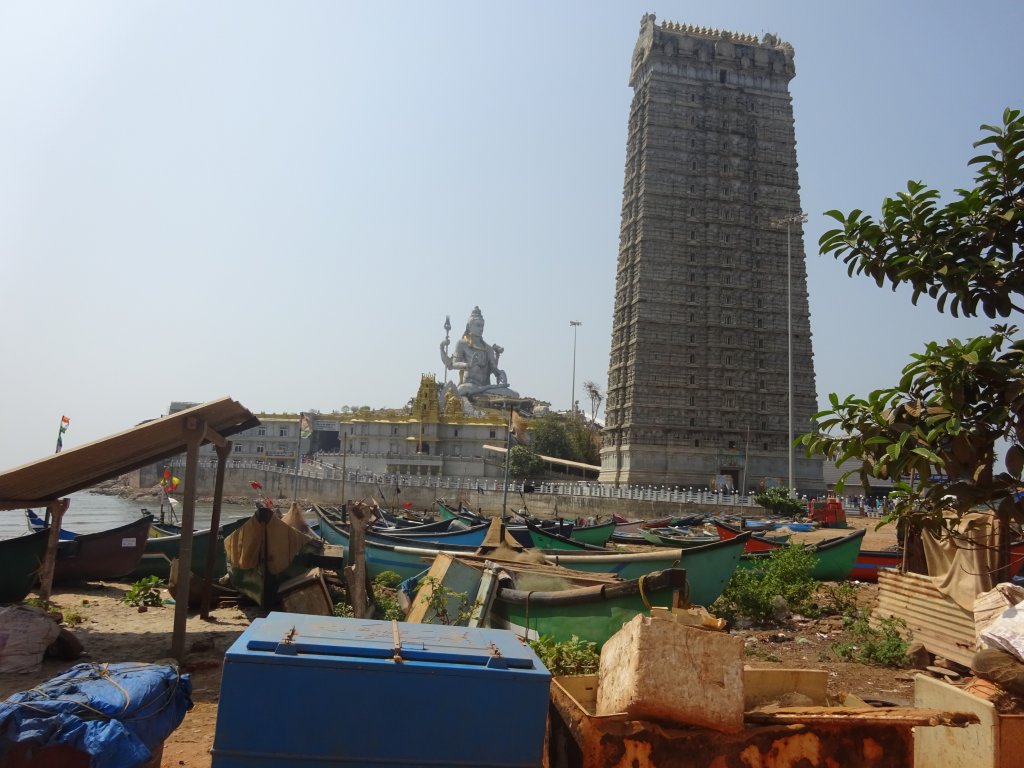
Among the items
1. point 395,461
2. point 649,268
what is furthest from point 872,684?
point 395,461

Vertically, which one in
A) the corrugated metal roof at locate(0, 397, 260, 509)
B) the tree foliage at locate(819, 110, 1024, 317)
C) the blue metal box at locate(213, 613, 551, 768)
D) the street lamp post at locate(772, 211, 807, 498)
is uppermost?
the street lamp post at locate(772, 211, 807, 498)

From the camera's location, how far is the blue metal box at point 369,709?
3496mm

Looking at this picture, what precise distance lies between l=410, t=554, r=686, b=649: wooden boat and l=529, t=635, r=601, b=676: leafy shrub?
0.57m

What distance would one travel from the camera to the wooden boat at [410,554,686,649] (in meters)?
6.62

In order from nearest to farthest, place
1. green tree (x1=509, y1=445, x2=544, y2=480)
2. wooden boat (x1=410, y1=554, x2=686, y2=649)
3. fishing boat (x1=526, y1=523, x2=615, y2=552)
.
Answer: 1. wooden boat (x1=410, y1=554, x2=686, y2=649)
2. fishing boat (x1=526, y1=523, x2=615, y2=552)
3. green tree (x1=509, y1=445, x2=544, y2=480)

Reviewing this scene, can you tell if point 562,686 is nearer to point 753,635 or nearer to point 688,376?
point 753,635

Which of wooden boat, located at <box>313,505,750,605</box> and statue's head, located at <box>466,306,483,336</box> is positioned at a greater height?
statue's head, located at <box>466,306,483,336</box>

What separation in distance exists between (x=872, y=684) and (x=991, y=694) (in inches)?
121

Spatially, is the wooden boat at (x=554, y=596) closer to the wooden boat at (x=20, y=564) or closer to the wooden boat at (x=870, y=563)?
the wooden boat at (x=20, y=564)

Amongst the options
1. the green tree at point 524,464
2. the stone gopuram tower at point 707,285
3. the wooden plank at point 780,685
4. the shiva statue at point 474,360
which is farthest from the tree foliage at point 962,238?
the shiva statue at point 474,360

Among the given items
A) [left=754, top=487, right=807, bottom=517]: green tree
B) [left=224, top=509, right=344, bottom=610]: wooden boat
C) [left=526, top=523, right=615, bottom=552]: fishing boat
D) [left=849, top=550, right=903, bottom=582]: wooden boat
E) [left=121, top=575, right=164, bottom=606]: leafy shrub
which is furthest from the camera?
[left=754, top=487, right=807, bottom=517]: green tree

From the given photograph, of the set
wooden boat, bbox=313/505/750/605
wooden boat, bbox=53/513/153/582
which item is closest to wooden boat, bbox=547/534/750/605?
wooden boat, bbox=313/505/750/605

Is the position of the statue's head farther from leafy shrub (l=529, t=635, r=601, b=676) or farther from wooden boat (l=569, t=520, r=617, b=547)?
leafy shrub (l=529, t=635, r=601, b=676)

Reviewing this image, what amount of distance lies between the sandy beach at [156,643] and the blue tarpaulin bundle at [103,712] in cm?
84
